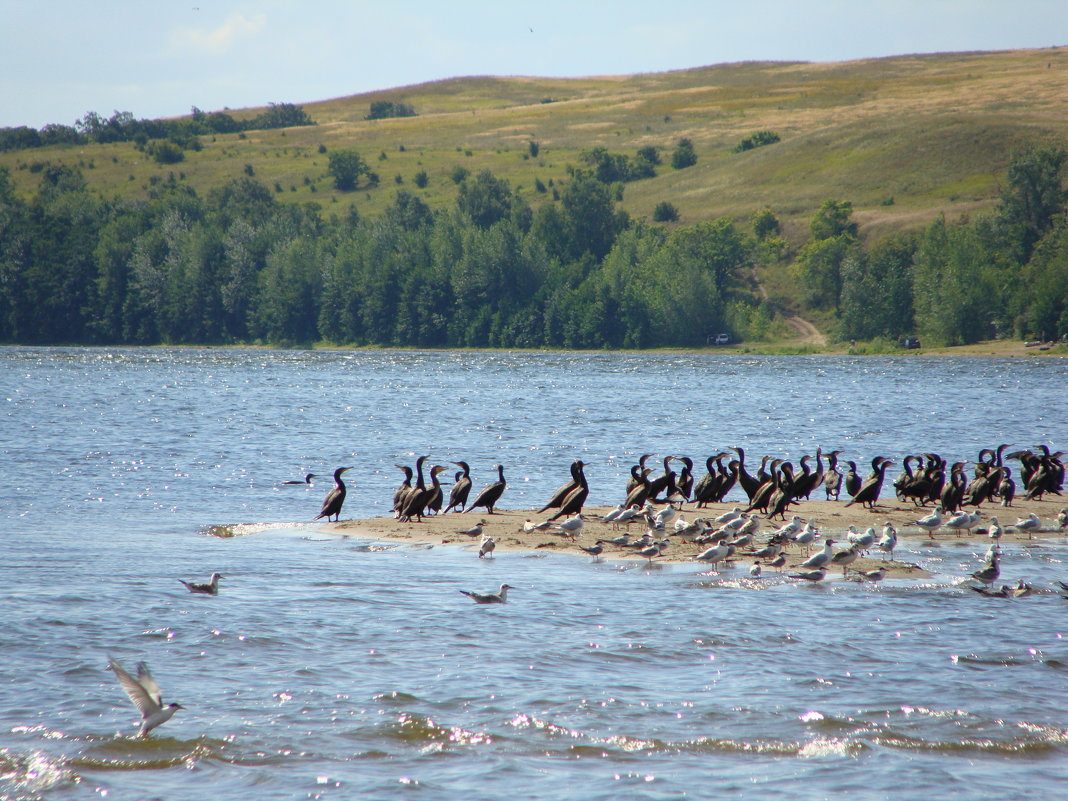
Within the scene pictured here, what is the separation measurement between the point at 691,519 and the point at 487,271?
10066cm

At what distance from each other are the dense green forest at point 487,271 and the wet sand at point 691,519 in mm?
84580

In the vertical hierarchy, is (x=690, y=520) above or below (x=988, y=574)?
below

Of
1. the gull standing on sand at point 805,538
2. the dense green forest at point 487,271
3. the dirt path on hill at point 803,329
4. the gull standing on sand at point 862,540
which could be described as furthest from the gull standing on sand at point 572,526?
the dirt path on hill at point 803,329

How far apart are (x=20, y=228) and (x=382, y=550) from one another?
128 metres

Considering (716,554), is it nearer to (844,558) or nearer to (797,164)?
(844,558)

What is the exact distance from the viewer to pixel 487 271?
398ft

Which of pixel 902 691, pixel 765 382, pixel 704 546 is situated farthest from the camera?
pixel 765 382

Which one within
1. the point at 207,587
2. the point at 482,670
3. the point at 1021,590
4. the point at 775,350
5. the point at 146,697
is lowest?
the point at 775,350

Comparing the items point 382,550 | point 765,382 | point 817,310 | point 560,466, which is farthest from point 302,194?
point 382,550

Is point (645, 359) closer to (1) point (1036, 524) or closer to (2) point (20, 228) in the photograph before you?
(2) point (20, 228)

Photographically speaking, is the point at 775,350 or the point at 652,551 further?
the point at 775,350

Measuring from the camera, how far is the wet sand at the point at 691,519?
63.2 feet

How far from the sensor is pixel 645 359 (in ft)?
346

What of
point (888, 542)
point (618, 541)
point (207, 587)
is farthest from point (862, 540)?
point (207, 587)
